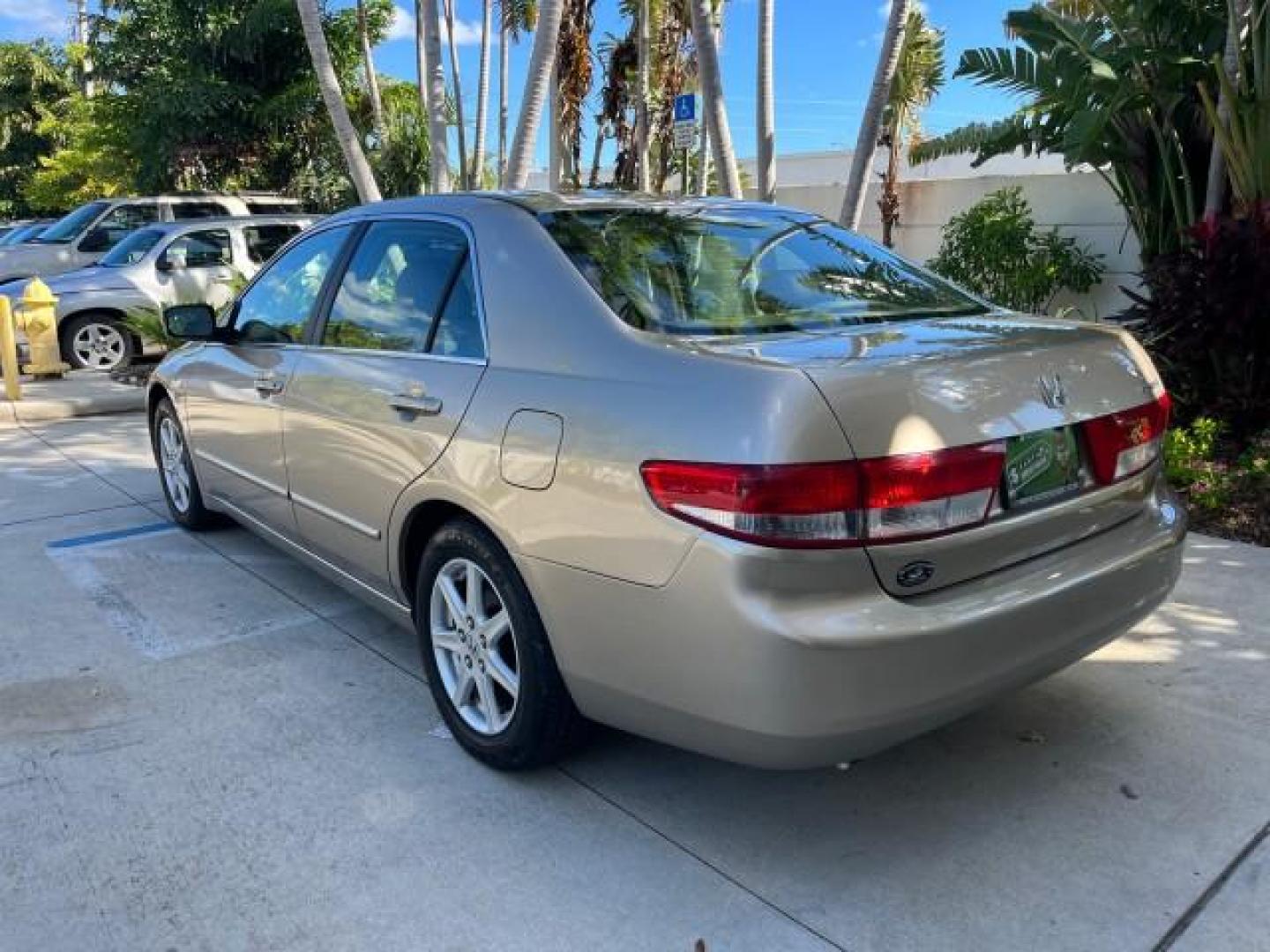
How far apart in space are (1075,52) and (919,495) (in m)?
6.28

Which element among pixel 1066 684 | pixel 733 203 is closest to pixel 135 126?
pixel 733 203

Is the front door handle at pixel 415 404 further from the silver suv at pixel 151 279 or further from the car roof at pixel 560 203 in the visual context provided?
the silver suv at pixel 151 279

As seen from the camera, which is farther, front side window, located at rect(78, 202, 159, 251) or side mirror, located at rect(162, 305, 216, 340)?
front side window, located at rect(78, 202, 159, 251)

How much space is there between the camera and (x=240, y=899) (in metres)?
2.57

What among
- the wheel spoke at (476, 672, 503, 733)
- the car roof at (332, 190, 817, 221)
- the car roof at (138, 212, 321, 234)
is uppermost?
the car roof at (138, 212, 321, 234)

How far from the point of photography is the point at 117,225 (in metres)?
14.4

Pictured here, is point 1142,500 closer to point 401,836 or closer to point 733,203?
point 733,203

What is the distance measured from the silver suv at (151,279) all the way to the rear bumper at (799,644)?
9.85 m

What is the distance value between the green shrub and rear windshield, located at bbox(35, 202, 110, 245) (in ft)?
38.1

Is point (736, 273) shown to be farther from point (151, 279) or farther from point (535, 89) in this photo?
point (151, 279)

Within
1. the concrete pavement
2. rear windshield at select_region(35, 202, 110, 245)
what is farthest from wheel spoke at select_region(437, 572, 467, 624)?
rear windshield at select_region(35, 202, 110, 245)

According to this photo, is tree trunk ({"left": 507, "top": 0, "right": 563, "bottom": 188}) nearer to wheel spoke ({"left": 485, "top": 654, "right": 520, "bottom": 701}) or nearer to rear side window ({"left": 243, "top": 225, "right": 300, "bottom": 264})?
rear side window ({"left": 243, "top": 225, "right": 300, "bottom": 264})

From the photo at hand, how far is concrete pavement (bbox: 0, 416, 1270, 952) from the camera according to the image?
2475 millimetres

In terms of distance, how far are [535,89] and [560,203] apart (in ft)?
17.0
